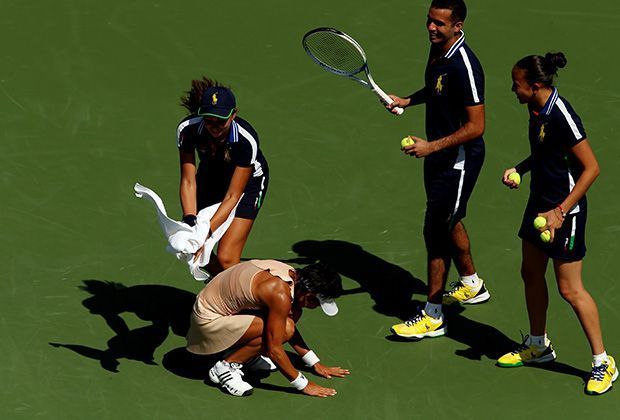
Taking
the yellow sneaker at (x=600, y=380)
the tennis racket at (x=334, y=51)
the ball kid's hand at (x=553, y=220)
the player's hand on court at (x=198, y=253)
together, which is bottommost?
the yellow sneaker at (x=600, y=380)

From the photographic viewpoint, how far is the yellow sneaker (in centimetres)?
1059

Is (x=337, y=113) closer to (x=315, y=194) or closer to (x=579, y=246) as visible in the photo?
(x=315, y=194)

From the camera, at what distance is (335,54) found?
12.0 metres

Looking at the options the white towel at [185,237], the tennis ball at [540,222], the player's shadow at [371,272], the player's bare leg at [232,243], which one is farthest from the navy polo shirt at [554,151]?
the white towel at [185,237]

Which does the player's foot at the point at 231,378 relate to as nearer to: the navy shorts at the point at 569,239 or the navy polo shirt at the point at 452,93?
the navy polo shirt at the point at 452,93

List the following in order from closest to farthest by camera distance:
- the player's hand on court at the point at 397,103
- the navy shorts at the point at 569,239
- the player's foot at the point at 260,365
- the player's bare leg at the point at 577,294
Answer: the navy shorts at the point at 569,239
the player's bare leg at the point at 577,294
the player's foot at the point at 260,365
the player's hand on court at the point at 397,103

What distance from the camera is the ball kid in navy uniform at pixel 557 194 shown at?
10.1 m

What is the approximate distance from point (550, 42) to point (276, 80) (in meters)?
2.95

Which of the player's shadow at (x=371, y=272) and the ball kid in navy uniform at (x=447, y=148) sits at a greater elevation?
the ball kid in navy uniform at (x=447, y=148)

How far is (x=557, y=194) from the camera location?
1035 centimetres

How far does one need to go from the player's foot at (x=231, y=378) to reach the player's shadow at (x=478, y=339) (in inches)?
53.2

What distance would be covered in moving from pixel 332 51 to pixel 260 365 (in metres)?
2.75

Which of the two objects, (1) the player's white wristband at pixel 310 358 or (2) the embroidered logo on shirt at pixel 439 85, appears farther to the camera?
(2) the embroidered logo on shirt at pixel 439 85

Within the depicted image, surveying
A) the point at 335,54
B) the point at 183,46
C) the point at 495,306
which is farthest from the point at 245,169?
the point at 183,46
